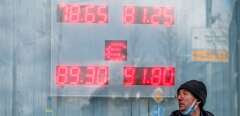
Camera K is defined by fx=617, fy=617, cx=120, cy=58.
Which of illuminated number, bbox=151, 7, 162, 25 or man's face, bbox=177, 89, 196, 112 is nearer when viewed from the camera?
man's face, bbox=177, 89, 196, 112

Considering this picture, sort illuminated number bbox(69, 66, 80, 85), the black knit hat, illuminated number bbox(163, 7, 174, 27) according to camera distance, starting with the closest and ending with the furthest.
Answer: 1. the black knit hat
2. illuminated number bbox(69, 66, 80, 85)
3. illuminated number bbox(163, 7, 174, 27)

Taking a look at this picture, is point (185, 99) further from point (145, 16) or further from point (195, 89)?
point (145, 16)

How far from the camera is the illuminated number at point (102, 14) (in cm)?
590

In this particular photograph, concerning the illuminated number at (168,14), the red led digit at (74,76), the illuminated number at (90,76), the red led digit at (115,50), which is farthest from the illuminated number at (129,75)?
the illuminated number at (168,14)

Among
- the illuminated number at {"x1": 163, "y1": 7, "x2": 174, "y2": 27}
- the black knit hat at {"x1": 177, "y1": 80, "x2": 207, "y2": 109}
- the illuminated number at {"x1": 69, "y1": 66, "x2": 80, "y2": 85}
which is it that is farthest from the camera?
the illuminated number at {"x1": 163, "y1": 7, "x2": 174, "y2": 27}

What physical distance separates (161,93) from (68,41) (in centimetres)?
103

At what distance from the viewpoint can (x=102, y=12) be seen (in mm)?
5906

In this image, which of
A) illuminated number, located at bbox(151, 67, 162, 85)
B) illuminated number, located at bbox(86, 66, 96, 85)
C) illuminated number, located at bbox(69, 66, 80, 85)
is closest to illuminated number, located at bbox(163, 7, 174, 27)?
illuminated number, located at bbox(151, 67, 162, 85)

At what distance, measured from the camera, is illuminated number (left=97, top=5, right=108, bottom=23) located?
5.90 metres

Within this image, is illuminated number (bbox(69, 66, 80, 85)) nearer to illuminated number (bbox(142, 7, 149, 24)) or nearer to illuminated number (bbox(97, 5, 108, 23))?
illuminated number (bbox(97, 5, 108, 23))

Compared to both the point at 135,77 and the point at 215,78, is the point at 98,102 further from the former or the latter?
the point at 215,78

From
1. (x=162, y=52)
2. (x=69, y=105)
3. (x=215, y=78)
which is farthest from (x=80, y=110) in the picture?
(x=215, y=78)

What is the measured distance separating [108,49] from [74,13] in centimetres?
47

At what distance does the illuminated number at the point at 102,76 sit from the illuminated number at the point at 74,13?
523 millimetres
